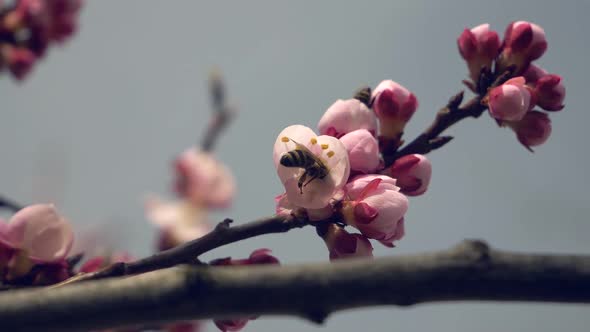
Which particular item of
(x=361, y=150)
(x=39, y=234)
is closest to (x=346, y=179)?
(x=361, y=150)

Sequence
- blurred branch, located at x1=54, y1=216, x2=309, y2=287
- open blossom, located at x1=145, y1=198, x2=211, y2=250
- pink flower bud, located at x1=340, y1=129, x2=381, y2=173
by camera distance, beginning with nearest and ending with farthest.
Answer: blurred branch, located at x1=54, y1=216, x2=309, y2=287
pink flower bud, located at x1=340, y1=129, x2=381, y2=173
open blossom, located at x1=145, y1=198, x2=211, y2=250

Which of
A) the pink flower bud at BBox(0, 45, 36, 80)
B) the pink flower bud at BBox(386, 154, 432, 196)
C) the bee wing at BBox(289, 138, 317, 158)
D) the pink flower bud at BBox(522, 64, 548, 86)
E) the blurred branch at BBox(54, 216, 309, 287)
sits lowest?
the blurred branch at BBox(54, 216, 309, 287)

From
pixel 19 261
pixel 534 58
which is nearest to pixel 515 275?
pixel 534 58

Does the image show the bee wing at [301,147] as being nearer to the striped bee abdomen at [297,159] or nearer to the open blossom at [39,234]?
the striped bee abdomen at [297,159]

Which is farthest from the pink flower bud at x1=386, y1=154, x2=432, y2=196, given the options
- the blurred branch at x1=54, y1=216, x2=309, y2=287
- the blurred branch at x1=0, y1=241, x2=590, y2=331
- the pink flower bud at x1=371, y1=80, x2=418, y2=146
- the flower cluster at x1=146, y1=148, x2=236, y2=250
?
the flower cluster at x1=146, y1=148, x2=236, y2=250

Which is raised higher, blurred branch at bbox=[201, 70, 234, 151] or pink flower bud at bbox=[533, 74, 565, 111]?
blurred branch at bbox=[201, 70, 234, 151]

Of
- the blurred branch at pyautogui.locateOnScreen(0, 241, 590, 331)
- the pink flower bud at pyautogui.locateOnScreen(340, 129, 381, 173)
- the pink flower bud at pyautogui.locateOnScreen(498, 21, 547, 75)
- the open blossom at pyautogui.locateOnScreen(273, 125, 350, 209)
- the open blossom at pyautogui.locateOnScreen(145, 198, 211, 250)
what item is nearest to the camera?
the blurred branch at pyautogui.locateOnScreen(0, 241, 590, 331)

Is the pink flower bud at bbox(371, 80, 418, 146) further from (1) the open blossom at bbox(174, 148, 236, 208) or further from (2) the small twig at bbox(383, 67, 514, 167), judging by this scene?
(1) the open blossom at bbox(174, 148, 236, 208)

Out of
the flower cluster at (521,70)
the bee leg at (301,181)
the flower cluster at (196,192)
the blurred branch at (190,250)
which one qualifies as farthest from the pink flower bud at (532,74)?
the flower cluster at (196,192)
